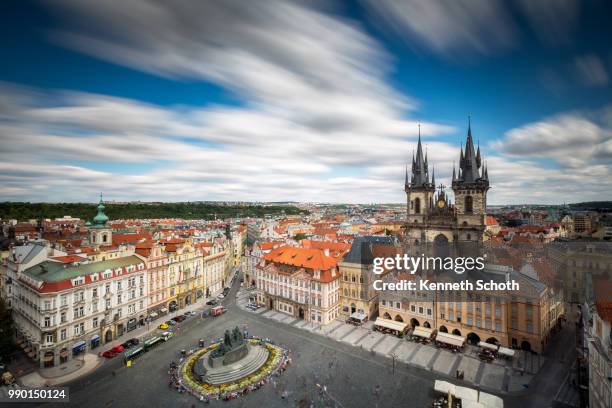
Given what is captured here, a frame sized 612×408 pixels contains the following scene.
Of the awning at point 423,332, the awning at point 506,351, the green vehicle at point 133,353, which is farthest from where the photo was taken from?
the awning at point 423,332

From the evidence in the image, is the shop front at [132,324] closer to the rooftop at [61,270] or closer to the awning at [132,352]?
the awning at [132,352]

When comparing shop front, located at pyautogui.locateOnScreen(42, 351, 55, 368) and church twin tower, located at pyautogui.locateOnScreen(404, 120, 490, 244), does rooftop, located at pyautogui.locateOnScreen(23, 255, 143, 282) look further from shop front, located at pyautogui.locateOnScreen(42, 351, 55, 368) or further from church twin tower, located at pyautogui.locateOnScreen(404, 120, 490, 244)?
church twin tower, located at pyautogui.locateOnScreen(404, 120, 490, 244)

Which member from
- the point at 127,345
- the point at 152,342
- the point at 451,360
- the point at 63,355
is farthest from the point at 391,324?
the point at 63,355

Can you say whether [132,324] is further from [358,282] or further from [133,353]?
[358,282]

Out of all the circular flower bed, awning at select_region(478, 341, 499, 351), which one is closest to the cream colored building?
the circular flower bed

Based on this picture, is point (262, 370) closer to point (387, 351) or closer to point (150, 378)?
point (150, 378)

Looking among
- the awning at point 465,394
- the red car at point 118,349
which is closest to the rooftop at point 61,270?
the red car at point 118,349

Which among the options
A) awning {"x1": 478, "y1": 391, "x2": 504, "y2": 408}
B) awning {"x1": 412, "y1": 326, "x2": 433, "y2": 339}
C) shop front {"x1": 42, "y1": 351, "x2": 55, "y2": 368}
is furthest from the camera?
awning {"x1": 412, "y1": 326, "x2": 433, "y2": 339}
